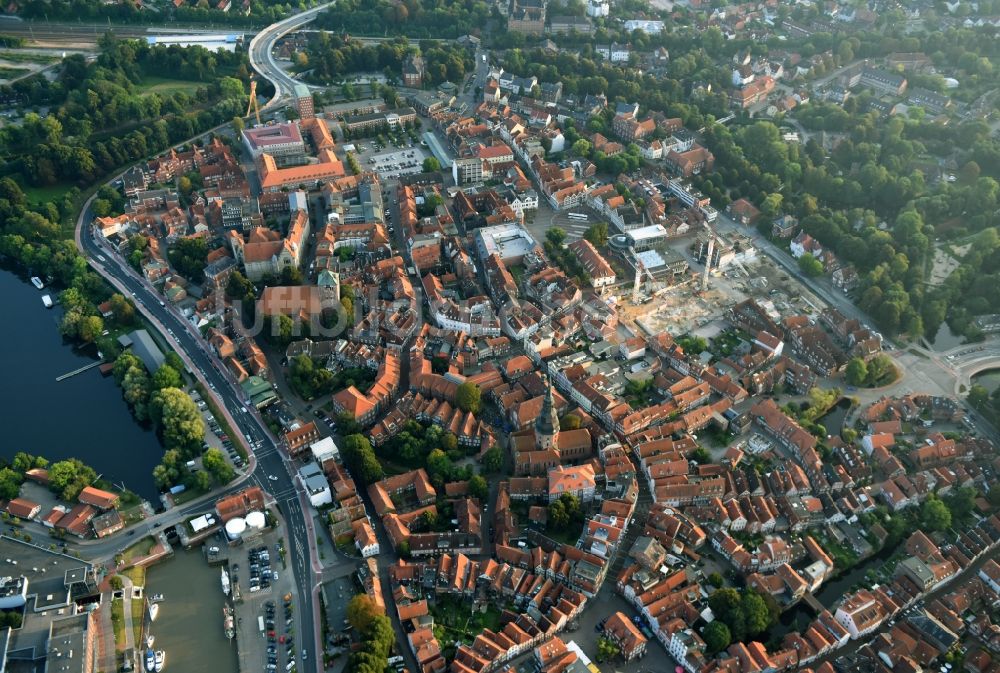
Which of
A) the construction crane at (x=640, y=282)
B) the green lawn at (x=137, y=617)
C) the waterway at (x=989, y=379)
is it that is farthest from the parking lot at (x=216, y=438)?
the waterway at (x=989, y=379)

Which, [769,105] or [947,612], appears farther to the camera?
[769,105]

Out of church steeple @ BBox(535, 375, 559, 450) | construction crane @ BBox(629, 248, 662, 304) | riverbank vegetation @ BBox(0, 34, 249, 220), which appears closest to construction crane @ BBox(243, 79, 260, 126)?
riverbank vegetation @ BBox(0, 34, 249, 220)

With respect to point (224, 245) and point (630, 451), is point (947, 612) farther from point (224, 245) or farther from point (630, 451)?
point (224, 245)

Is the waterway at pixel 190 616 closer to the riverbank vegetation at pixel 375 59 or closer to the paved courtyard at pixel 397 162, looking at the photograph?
the paved courtyard at pixel 397 162

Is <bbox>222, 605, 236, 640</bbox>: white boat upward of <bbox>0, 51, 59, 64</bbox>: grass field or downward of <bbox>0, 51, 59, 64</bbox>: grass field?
downward

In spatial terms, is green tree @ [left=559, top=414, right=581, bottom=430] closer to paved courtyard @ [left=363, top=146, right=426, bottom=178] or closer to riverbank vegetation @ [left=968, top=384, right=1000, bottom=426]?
riverbank vegetation @ [left=968, top=384, right=1000, bottom=426]

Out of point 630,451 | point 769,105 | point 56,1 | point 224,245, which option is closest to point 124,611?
point 630,451

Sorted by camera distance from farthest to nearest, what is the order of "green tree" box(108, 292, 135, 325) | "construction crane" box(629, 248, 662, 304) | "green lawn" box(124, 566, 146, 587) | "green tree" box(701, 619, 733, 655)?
"construction crane" box(629, 248, 662, 304) → "green tree" box(108, 292, 135, 325) → "green lawn" box(124, 566, 146, 587) → "green tree" box(701, 619, 733, 655)
